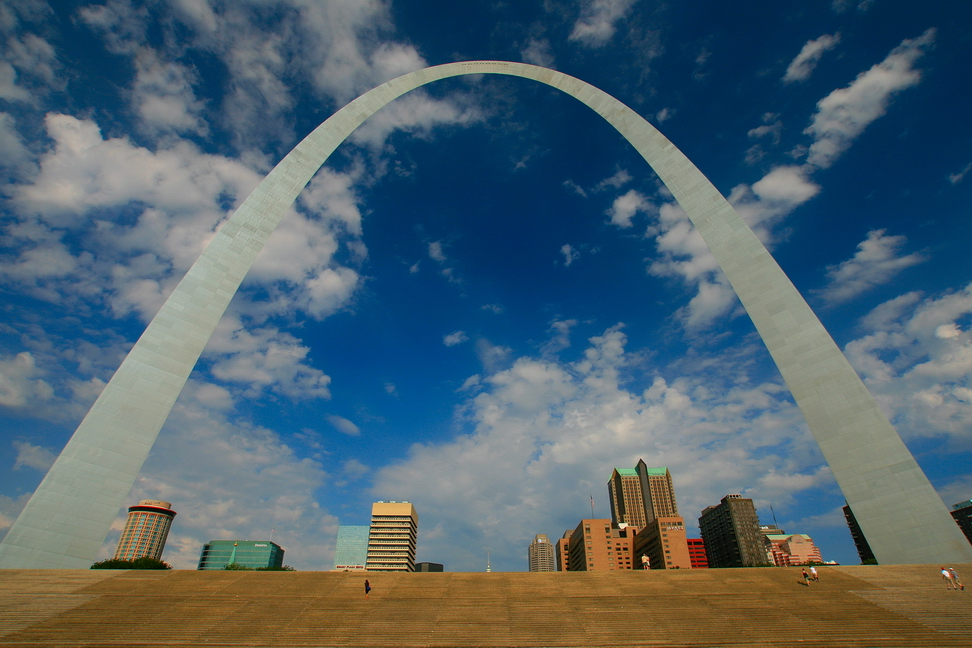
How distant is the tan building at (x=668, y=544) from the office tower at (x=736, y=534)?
35206 mm

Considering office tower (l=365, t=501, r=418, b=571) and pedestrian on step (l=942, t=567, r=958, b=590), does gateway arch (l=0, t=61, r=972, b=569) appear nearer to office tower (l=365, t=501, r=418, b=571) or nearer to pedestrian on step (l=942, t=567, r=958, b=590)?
pedestrian on step (l=942, t=567, r=958, b=590)

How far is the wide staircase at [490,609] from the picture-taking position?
10.9 meters

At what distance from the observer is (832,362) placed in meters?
19.1

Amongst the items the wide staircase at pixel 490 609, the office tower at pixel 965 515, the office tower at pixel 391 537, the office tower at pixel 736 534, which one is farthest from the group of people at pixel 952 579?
the office tower at pixel 965 515

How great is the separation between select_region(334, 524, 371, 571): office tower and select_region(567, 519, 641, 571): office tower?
10683 centimetres

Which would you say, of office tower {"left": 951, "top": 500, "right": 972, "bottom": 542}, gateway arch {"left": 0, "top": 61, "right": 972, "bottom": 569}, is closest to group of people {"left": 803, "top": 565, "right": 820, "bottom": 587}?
gateway arch {"left": 0, "top": 61, "right": 972, "bottom": 569}

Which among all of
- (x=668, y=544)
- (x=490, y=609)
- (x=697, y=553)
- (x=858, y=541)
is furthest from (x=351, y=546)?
(x=490, y=609)

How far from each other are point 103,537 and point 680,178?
101 ft

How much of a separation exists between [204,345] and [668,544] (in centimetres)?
10187

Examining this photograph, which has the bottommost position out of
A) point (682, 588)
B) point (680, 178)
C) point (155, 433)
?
point (682, 588)

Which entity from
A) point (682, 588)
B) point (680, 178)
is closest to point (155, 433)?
point (682, 588)

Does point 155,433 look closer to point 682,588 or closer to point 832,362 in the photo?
point 682,588

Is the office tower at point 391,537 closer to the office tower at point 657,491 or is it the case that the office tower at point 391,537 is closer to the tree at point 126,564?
the tree at point 126,564

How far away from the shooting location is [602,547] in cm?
11038
